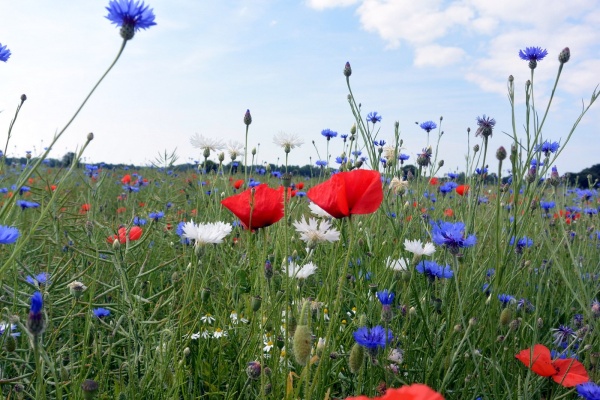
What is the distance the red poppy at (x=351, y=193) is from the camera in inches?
37.5

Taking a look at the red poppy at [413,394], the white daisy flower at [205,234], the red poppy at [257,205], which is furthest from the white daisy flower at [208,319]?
the red poppy at [413,394]

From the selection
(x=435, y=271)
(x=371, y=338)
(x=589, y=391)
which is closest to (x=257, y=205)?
(x=371, y=338)

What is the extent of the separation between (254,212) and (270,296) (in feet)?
0.63

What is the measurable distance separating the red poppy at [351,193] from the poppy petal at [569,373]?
1.76ft

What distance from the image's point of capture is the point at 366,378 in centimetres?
133

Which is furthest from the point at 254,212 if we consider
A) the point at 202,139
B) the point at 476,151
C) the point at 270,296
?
the point at 476,151

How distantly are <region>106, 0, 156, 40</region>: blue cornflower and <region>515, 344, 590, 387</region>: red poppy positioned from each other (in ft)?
3.16

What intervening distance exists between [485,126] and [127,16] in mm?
991

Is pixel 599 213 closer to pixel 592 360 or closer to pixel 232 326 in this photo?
pixel 592 360

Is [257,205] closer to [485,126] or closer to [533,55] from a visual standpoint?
[485,126]

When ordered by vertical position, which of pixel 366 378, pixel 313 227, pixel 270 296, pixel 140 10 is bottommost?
pixel 366 378

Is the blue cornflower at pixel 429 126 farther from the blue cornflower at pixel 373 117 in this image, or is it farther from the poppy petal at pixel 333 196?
the poppy petal at pixel 333 196

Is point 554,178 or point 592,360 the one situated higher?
point 554,178

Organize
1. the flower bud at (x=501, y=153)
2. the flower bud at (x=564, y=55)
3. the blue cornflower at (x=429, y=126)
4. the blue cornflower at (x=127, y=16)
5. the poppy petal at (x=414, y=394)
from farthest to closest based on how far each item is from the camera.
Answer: the blue cornflower at (x=429, y=126), the flower bud at (x=564, y=55), the flower bud at (x=501, y=153), the blue cornflower at (x=127, y=16), the poppy petal at (x=414, y=394)
